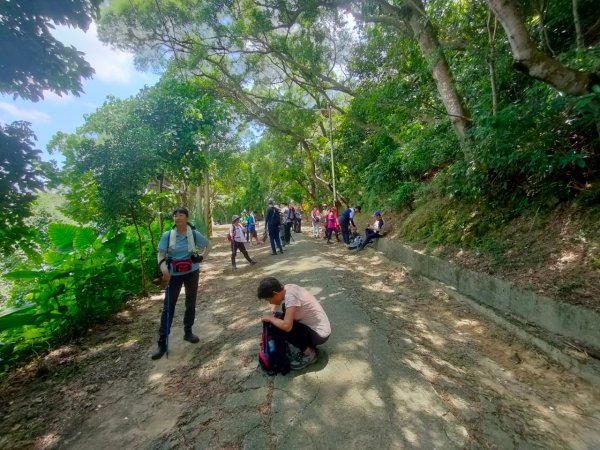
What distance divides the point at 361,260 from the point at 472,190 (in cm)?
418

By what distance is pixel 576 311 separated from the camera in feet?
10.7

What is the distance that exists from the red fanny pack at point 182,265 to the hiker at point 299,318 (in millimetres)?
1341

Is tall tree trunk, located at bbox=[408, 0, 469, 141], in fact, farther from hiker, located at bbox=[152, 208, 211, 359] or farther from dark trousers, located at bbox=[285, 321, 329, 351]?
hiker, located at bbox=[152, 208, 211, 359]

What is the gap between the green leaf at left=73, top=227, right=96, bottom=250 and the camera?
565 cm

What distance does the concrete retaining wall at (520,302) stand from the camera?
3182 millimetres

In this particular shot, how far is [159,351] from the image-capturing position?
398 centimetres

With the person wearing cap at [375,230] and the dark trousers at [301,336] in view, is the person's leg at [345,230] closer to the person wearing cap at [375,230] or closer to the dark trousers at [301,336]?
the person wearing cap at [375,230]

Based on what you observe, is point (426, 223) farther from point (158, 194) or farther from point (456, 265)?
point (158, 194)

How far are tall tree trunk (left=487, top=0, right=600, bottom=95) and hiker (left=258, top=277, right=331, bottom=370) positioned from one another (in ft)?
13.3

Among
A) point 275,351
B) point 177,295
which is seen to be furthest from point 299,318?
point 177,295

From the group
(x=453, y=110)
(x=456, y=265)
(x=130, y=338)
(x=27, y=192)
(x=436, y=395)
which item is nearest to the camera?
(x=436, y=395)

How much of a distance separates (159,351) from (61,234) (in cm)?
375

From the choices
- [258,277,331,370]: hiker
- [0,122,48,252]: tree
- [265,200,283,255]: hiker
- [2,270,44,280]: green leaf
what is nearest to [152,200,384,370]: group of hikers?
[258,277,331,370]: hiker

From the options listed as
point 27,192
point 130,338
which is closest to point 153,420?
point 130,338
